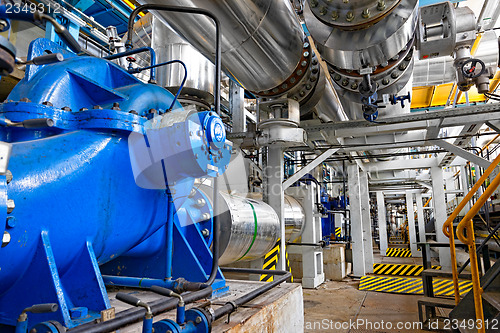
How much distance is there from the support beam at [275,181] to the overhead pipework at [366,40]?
1.22m

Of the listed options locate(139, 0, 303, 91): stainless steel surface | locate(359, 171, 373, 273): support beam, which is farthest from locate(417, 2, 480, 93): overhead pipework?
locate(359, 171, 373, 273): support beam

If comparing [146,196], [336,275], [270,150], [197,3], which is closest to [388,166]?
[336,275]

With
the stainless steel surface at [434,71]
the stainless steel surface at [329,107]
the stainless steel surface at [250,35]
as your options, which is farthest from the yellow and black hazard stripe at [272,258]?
the stainless steel surface at [434,71]

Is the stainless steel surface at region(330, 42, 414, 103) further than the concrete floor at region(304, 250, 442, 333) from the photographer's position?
No

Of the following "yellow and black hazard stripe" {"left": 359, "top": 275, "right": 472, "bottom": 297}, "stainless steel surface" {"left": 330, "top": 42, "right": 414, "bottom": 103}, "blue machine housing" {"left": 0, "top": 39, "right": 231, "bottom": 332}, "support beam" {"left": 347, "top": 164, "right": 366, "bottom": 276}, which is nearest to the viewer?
"blue machine housing" {"left": 0, "top": 39, "right": 231, "bottom": 332}

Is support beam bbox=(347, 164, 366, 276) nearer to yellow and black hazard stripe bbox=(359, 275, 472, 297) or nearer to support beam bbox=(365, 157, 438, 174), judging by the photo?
yellow and black hazard stripe bbox=(359, 275, 472, 297)

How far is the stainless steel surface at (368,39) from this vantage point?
2.04 meters

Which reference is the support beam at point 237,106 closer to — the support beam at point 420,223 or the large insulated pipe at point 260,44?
the large insulated pipe at point 260,44

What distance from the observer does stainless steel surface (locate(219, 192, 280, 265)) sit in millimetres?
2295

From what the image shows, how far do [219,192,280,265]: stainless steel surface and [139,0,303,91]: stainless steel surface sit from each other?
965 millimetres

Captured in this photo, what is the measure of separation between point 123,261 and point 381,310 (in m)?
3.64

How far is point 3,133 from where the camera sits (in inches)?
37.3

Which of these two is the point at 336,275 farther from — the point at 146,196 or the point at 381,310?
the point at 146,196

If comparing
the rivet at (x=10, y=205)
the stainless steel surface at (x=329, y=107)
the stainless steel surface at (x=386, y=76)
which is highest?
the stainless steel surface at (x=329, y=107)
